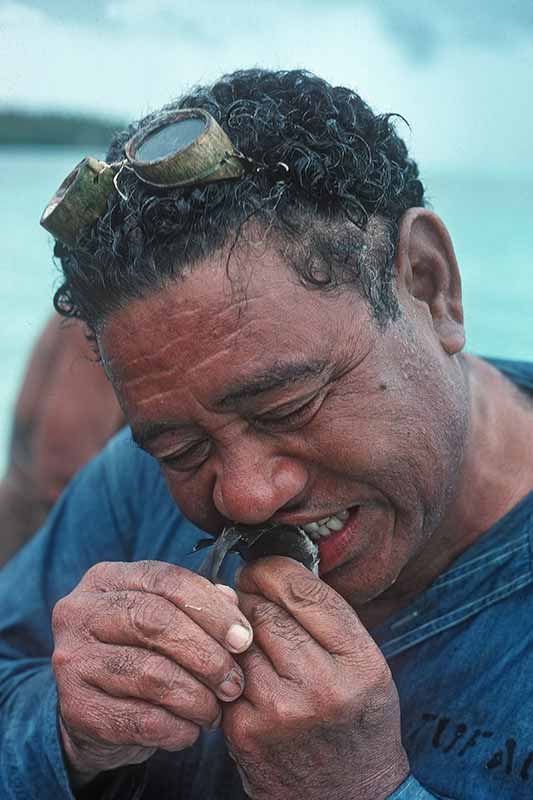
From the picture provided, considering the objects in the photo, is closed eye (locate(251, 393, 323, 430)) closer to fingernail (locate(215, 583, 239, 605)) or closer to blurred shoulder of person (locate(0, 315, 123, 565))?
fingernail (locate(215, 583, 239, 605))

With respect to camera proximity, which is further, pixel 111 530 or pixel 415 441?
pixel 111 530

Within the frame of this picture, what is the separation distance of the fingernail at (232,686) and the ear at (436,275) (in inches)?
32.3

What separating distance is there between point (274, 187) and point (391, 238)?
1.01 ft

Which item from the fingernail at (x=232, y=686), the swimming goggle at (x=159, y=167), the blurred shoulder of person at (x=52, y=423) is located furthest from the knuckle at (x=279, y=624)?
the blurred shoulder of person at (x=52, y=423)

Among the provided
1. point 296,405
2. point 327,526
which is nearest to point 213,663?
point 327,526

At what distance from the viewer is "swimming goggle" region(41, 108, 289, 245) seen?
6.20ft

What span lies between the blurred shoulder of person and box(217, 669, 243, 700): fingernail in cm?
246

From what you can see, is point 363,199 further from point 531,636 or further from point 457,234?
point 457,234

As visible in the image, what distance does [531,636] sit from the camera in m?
2.07

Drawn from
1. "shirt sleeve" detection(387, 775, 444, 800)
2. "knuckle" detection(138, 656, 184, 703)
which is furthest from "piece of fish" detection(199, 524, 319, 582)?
"shirt sleeve" detection(387, 775, 444, 800)

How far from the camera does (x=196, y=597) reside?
192 cm

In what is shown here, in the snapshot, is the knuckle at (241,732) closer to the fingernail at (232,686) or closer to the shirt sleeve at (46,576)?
the fingernail at (232,686)

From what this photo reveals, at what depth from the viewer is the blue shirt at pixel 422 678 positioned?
2.01 m

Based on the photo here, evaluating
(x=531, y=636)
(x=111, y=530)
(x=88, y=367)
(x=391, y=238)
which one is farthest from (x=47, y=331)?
(x=531, y=636)
